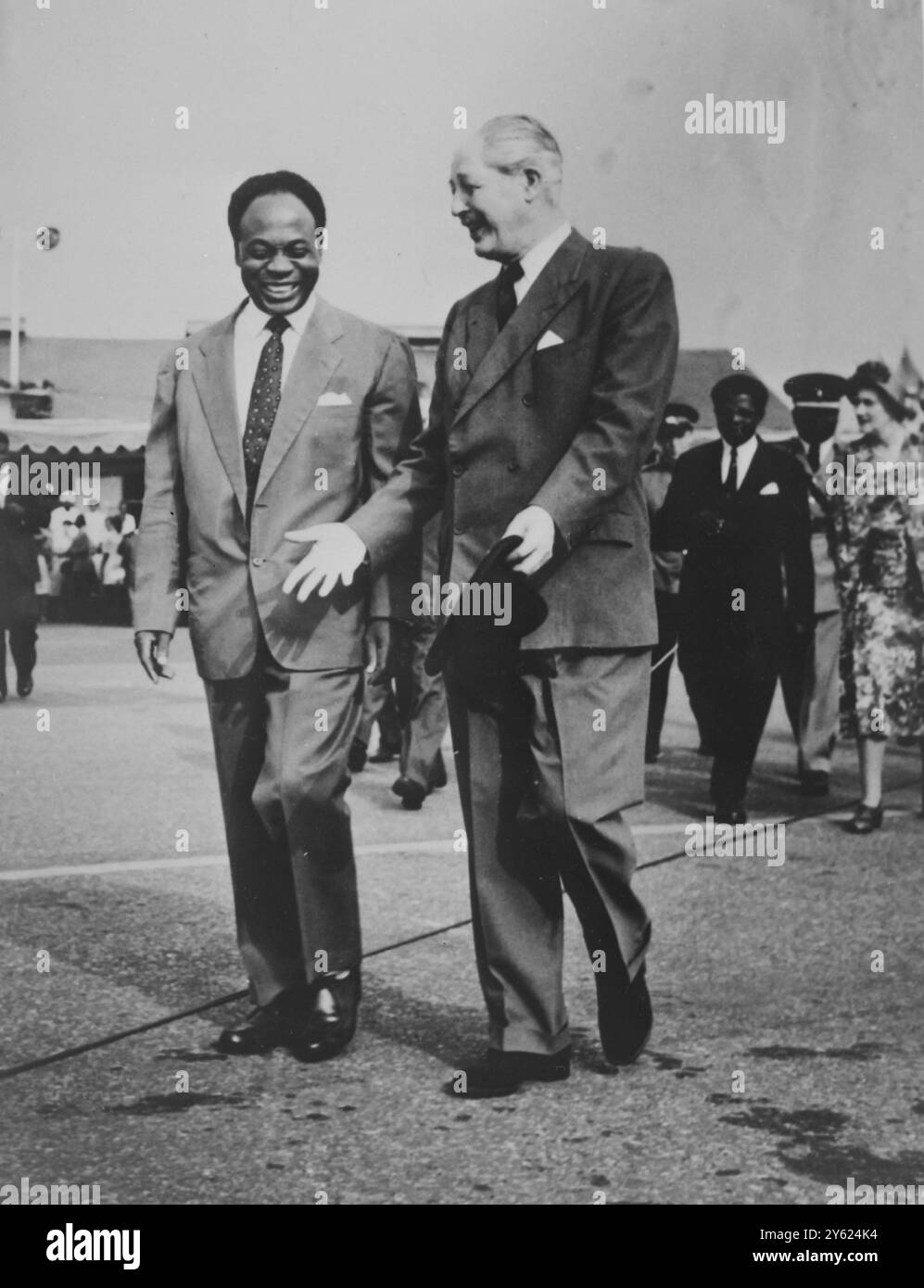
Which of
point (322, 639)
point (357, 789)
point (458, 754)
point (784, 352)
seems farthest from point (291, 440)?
point (357, 789)

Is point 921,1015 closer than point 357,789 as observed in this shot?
Yes

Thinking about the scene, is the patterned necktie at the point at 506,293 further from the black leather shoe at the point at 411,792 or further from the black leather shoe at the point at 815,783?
the black leather shoe at the point at 815,783

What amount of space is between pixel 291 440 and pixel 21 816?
327 cm

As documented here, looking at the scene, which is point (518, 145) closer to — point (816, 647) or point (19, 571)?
point (19, 571)

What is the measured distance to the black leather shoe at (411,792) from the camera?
8.27m

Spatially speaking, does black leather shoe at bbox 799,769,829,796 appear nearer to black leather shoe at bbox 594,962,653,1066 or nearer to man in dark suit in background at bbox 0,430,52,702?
man in dark suit in background at bbox 0,430,52,702

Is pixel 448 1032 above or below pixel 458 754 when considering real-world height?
below

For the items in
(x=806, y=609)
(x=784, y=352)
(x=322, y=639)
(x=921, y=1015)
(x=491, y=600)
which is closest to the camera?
(x=491, y=600)

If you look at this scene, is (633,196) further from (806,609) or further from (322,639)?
(806,609)

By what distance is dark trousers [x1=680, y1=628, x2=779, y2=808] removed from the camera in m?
7.99

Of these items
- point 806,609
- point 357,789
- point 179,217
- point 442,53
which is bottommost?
point 357,789

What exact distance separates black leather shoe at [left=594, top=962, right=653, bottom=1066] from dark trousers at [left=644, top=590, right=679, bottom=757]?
4.75m

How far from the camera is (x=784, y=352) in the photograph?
5793 mm

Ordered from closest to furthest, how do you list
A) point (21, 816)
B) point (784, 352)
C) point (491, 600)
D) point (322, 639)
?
point (491, 600)
point (322, 639)
point (784, 352)
point (21, 816)
